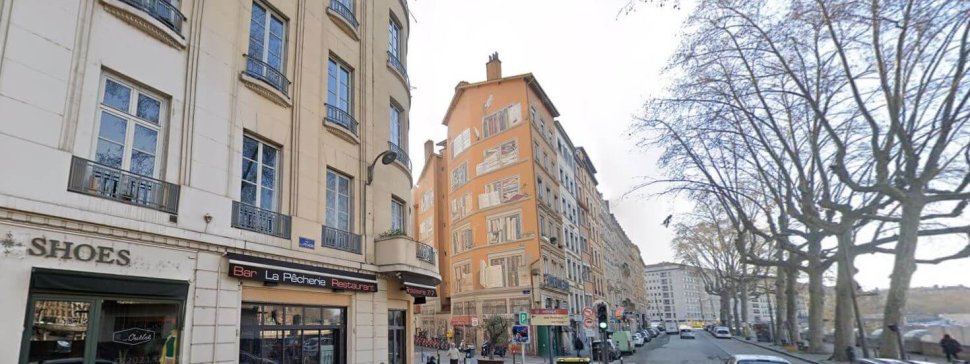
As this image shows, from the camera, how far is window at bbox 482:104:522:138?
41375mm

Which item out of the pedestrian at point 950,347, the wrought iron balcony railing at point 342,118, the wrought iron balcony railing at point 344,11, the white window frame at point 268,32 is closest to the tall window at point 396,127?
the wrought iron balcony railing at point 342,118

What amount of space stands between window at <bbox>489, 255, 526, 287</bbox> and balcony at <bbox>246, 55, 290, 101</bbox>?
2784cm

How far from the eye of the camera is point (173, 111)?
903 cm

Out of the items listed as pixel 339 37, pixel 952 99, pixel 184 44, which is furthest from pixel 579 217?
pixel 184 44

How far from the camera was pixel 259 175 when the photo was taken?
10914 millimetres

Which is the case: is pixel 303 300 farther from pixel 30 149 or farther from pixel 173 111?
pixel 30 149

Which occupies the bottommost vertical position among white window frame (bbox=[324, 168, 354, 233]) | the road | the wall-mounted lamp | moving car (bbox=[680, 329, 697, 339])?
moving car (bbox=[680, 329, 697, 339])

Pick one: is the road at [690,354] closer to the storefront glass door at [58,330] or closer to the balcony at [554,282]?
the balcony at [554,282]

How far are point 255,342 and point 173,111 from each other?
4514 millimetres

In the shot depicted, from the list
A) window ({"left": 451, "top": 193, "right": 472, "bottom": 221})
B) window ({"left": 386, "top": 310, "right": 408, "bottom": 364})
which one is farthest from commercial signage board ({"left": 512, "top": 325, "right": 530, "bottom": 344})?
window ({"left": 451, "top": 193, "right": 472, "bottom": 221})

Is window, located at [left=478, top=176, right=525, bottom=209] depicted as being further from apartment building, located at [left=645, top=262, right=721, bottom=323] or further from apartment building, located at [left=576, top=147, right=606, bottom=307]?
apartment building, located at [left=645, top=262, right=721, bottom=323]

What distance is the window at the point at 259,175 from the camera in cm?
1062

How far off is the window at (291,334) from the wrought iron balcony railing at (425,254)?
3.56 metres

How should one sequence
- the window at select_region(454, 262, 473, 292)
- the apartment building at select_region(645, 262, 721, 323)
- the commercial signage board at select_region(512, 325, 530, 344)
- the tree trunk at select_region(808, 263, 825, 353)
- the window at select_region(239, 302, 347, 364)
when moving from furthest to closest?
the apartment building at select_region(645, 262, 721, 323), the window at select_region(454, 262, 473, 292), the tree trunk at select_region(808, 263, 825, 353), the commercial signage board at select_region(512, 325, 530, 344), the window at select_region(239, 302, 347, 364)
